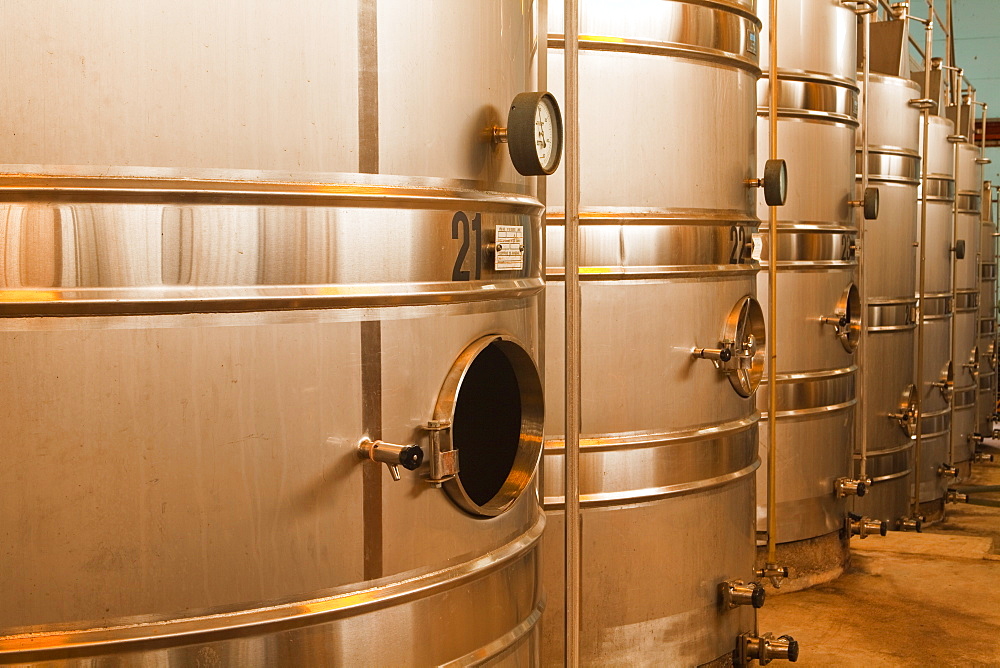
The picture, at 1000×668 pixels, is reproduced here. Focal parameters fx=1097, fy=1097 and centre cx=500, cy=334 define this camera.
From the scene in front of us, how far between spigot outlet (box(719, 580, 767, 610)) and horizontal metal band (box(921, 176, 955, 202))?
454 centimetres

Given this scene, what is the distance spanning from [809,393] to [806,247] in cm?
71

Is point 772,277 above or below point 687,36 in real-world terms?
below

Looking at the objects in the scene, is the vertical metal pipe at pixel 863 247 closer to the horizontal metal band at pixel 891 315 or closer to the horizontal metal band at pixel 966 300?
the horizontal metal band at pixel 891 315

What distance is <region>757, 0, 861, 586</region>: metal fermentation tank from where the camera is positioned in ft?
17.1

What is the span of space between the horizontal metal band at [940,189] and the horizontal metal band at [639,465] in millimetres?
4563

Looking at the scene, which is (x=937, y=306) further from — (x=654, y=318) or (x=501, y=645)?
(x=501, y=645)

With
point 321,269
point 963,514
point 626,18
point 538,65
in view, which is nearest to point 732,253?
point 626,18

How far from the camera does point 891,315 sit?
6461 mm

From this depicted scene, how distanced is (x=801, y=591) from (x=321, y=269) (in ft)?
14.0

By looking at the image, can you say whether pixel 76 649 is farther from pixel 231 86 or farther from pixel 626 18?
pixel 626 18

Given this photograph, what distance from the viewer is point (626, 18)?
3.58 meters

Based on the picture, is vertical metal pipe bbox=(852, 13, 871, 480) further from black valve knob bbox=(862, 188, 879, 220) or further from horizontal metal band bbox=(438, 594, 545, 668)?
horizontal metal band bbox=(438, 594, 545, 668)

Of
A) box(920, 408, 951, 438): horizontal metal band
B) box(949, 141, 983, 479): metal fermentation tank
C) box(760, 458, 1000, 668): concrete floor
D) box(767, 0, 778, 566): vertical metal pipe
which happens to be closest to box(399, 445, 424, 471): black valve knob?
box(767, 0, 778, 566): vertical metal pipe

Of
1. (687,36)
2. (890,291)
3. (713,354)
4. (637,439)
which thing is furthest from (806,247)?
(637,439)
